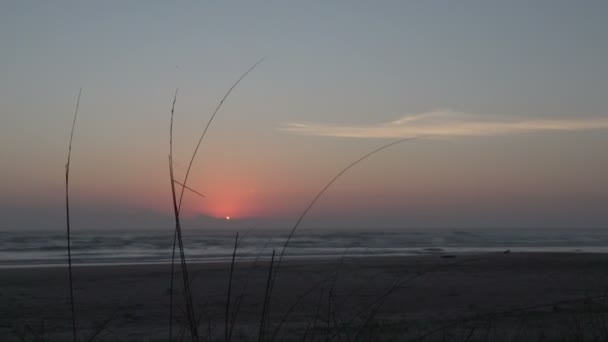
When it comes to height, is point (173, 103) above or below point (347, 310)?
above

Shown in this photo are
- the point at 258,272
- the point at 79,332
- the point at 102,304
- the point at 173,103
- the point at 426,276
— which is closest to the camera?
the point at 173,103

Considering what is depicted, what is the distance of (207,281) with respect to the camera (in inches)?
601

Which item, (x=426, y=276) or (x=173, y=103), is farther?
(x=426, y=276)

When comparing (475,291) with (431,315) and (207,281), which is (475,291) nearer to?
(431,315)

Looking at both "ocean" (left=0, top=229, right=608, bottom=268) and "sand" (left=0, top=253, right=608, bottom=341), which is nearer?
"sand" (left=0, top=253, right=608, bottom=341)

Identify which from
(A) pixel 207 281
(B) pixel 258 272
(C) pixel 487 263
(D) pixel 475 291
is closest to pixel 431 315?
(D) pixel 475 291

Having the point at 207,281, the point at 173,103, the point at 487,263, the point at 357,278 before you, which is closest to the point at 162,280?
the point at 207,281

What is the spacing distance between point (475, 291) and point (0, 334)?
31.0 ft

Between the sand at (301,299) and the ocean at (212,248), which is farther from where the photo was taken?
the ocean at (212,248)

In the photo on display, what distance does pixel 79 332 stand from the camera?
8.29 metres

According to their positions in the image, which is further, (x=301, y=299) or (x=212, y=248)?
(x=212, y=248)

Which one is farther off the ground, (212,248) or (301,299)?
(301,299)

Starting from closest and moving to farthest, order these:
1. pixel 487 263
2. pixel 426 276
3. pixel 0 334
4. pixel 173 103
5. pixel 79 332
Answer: pixel 173 103
pixel 0 334
pixel 79 332
pixel 426 276
pixel 487 263

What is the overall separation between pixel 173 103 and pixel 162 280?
1445 centimetres
